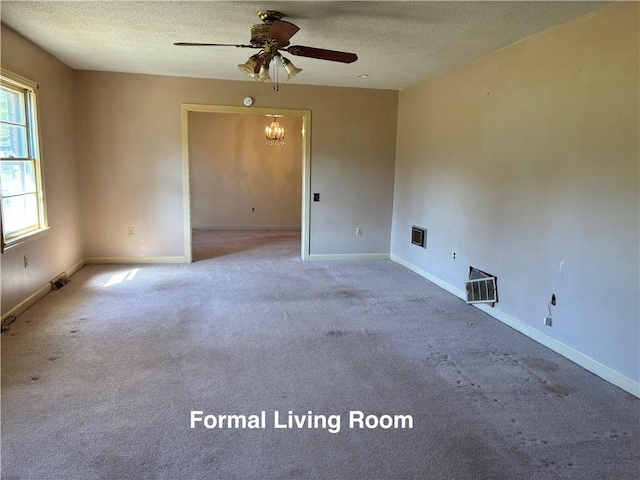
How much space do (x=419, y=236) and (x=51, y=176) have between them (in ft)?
13.8

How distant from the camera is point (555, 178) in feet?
10.7

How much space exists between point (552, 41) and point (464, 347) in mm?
2411

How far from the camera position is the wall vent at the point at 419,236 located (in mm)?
5371

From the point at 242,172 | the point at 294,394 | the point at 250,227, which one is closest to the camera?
the point at 294,394

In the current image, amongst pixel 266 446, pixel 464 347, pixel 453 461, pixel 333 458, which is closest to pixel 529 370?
pixel 464 347

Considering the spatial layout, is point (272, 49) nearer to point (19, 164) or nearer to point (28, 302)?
point (19, 164)

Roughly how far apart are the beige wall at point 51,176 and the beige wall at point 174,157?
0.88 ft

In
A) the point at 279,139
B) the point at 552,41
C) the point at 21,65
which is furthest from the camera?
the point at 279,139

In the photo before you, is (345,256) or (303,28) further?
(345,256)

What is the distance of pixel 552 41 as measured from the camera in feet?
10.8

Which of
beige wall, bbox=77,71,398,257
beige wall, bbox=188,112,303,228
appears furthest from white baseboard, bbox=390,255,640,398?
beige wall, bbox=188,112,303,228

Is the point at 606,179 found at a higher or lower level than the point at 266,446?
higher

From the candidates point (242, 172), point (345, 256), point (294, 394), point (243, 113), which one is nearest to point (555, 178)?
point (294, 394)

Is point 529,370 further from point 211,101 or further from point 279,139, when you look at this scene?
point 279,139
